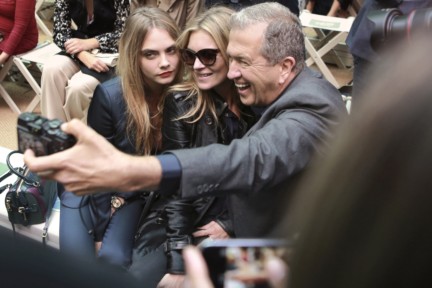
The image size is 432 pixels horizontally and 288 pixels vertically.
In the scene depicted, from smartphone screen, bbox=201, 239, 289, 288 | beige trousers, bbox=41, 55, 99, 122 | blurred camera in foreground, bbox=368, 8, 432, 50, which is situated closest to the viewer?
smartphone screen, bbox=201, 239, 289, 288

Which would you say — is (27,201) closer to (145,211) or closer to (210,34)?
(145,211)

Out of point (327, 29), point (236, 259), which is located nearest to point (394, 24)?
point (236, 259)

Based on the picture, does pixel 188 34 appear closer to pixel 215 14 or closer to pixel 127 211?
pixel 215 14

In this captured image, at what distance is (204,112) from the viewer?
5.45 ft

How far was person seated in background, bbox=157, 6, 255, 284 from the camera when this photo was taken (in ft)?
5.34

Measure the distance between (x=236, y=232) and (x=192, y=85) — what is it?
561mm

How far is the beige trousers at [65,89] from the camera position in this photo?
2.68m

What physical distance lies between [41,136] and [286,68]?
702mm

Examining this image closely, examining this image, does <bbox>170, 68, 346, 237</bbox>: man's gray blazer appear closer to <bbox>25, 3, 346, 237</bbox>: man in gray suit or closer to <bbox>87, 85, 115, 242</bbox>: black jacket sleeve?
<bbox>25, 3, 346, 237</bbox>: man in gray suit

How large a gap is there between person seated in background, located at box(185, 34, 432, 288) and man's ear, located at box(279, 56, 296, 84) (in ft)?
3.19

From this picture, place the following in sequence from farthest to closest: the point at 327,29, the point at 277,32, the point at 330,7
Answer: the point at 330,7 → the point at 327,29 → the point at 277,32

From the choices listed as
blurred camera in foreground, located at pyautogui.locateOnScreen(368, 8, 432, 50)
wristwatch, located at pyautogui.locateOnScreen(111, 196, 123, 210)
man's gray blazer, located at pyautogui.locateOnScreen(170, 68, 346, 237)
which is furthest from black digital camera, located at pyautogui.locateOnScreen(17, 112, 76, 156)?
wristwatch, located at pyautogui.locateOnScreen(111, 196, 123, 210)

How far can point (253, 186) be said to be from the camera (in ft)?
3.65

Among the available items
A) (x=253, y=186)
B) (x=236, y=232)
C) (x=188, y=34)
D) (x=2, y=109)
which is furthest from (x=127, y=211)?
(x=2, y=109)
